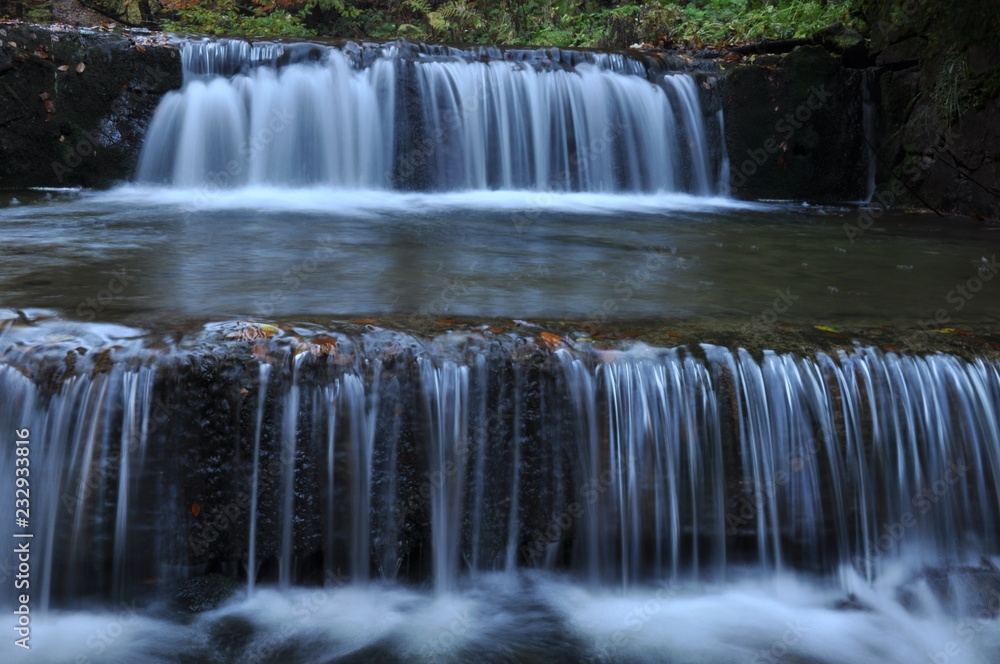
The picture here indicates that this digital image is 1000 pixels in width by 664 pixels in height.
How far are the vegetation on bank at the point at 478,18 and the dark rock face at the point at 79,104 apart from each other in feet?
23.5

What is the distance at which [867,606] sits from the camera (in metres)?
3.14

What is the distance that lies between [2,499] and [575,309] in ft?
7.54

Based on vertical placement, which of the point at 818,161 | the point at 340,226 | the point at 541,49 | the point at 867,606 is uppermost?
the point at 541,49

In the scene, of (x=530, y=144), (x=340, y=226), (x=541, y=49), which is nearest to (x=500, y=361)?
(x=340, y=226)

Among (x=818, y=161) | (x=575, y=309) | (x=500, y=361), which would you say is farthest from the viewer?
(x=818, y=161)

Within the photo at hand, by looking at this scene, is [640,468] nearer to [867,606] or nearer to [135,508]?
[867,606]

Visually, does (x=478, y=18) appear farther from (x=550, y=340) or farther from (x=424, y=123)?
(x=550, y=340)
